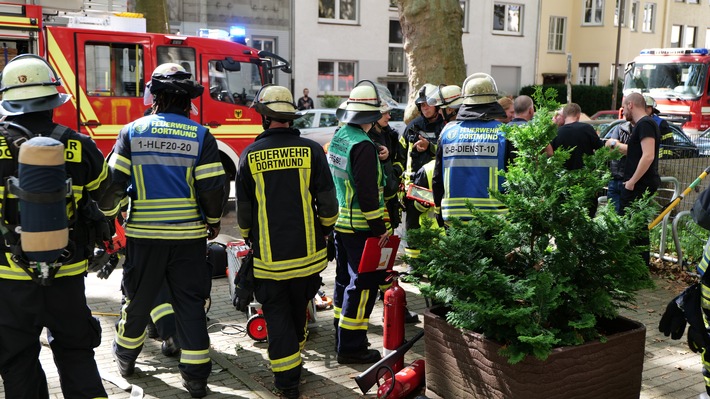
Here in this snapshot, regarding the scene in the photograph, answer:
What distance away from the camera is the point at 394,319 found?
181 inches

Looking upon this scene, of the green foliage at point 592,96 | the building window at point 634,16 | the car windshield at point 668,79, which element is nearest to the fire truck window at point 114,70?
the car windshield at point 668,79

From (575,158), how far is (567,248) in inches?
159

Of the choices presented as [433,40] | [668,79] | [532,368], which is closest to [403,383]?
[532,368]

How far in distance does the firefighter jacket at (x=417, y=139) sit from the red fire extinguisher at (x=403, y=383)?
2.75 metres

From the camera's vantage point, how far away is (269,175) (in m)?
4.48

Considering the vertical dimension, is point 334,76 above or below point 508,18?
below

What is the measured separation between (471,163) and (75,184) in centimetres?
267

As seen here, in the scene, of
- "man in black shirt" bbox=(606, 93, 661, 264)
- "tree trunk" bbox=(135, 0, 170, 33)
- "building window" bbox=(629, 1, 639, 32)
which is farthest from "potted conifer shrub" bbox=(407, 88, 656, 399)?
"building window" bbox=(629, 1, 639, 32)

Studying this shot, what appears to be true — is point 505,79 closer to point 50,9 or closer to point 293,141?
point 50,9

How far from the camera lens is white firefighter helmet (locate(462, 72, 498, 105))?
5121mm

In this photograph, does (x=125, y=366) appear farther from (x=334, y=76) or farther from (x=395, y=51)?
(x=395, y=51)

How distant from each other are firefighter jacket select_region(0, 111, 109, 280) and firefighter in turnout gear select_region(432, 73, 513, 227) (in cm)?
242

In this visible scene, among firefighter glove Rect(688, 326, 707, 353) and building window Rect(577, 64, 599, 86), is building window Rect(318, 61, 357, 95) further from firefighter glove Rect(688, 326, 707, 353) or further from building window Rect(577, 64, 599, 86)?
firefighter glove Rect(688, 326, 707, 353)

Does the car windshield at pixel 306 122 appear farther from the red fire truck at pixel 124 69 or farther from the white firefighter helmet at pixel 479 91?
the white firefighter helmet at pixel 479 91
